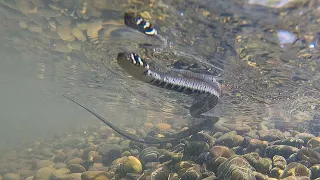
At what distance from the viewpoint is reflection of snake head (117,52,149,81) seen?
4.07m

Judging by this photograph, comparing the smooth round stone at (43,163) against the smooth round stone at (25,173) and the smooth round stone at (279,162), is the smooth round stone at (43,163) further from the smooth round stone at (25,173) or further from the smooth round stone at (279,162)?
the smooth round stone at (279,162)

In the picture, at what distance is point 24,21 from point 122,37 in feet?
18.3

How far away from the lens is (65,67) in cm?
1748

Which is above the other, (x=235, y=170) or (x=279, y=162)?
(x=279, y=162)

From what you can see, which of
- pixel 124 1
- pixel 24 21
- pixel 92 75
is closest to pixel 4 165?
pixel 92 75

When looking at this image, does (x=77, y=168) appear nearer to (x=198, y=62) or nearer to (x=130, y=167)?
(x=130, y=167)

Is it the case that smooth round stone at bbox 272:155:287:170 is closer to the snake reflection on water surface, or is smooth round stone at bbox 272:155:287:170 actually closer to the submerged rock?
the submerged rock

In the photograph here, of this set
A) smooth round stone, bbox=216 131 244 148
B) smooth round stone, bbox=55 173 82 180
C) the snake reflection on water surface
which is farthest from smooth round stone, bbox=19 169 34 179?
smooth round stone, bbox=216 131 244 148

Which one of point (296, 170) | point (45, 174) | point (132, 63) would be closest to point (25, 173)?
point (45, 174)

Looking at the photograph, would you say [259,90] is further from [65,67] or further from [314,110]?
[65,67]

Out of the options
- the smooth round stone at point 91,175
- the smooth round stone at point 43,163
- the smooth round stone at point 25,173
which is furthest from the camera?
the smooth round stone at point 43,163

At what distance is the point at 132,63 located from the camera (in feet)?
13.9

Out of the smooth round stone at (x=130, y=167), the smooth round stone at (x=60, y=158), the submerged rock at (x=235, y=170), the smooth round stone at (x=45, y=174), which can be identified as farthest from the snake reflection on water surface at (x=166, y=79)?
the smooth round stone at (x=60, y=158)

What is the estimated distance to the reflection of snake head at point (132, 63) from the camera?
4.07 m
